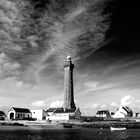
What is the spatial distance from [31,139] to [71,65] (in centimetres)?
9012

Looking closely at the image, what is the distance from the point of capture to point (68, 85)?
132875mm

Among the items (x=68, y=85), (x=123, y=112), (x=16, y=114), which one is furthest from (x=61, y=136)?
(x=123, y=112)

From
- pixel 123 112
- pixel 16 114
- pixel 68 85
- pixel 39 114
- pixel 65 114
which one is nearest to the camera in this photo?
pixel 65 114

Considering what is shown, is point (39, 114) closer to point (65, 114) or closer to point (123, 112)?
point (65, 114)

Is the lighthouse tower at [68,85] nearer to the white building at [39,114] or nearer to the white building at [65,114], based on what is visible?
the white building at [65,114]

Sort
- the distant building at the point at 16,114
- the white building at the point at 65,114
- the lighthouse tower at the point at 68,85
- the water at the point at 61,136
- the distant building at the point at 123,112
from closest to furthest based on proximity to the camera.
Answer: the water at the point at 61,136
the white building at the point at 65,114
the distant building at the point at 16,114
the lighthouse tower at the point at 68,85
the distant building at the point at 123,112

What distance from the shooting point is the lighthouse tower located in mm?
130625

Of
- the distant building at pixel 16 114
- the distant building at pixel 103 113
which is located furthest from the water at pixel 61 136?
the distant building at pixel 103 113

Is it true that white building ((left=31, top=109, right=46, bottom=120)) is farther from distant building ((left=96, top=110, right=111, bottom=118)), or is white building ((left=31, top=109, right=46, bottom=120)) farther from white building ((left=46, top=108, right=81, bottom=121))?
distant building ((left=96, top=110, right=111, bottom=118))

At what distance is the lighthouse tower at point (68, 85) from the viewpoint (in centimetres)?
13062

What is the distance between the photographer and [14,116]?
125812mm

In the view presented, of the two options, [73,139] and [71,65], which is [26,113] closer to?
[71,65]

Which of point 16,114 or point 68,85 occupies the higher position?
point 68,85

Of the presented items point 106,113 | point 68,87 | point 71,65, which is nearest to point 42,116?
point 68,87
